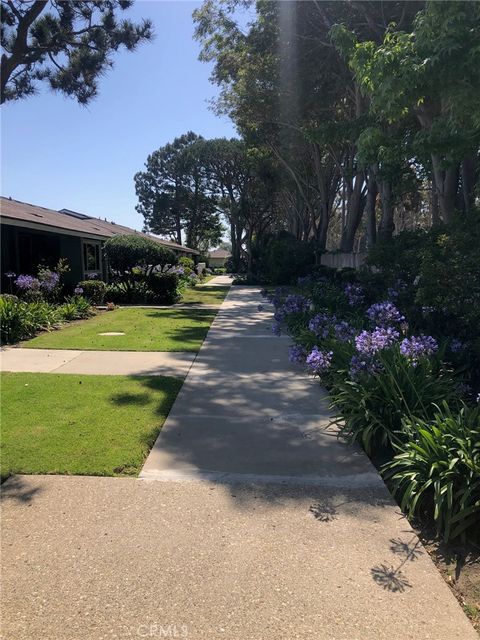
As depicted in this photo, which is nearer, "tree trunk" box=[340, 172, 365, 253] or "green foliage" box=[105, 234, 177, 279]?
"green foliage" box=[105, 234, 177, 279]

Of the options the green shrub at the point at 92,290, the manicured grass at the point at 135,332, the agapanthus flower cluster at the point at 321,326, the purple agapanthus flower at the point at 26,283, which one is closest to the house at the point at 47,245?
the green shrub at the point at 92,290

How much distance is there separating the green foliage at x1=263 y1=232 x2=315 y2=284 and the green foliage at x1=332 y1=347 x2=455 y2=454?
2171 cm

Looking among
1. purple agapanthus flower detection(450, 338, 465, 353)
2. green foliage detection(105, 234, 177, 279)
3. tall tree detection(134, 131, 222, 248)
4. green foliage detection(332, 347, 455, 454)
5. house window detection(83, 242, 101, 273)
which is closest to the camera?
green foliage detection(332, 347, 455, 454)

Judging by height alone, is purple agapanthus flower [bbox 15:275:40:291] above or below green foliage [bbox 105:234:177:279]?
below

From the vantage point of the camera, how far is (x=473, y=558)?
2801 mm

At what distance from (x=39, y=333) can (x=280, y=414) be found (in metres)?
7.08

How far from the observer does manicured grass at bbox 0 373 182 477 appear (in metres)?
3.96

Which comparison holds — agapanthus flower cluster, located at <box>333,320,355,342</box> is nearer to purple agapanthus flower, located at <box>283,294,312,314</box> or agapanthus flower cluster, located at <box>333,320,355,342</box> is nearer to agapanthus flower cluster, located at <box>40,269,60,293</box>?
purple agapanthus flower, located at <box>283,294,312,314</box>

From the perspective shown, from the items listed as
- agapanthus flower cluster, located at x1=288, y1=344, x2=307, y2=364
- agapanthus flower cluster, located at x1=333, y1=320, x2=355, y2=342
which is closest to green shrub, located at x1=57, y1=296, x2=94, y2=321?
agapanthus flower cluster, located at x1=288, y1=344, x2=307, y2=364

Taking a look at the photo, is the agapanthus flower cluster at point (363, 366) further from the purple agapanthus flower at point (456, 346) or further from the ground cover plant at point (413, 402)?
the purple agapanthus flower at point (456, 346)

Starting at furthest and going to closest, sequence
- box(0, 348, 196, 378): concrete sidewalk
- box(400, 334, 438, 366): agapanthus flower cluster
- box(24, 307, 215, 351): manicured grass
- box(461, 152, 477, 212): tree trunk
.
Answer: box(461, 152, 477, 212): tree trunk < box(24, 307, 215, 351): manicured grass < box(0, 348, 196, 378): concrete sidewalk < box(400, 334, 438, 366): agapanthus flower cluster

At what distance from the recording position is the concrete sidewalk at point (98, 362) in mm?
7098

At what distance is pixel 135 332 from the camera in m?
→ 10.9

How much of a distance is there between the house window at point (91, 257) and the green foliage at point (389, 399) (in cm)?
1755
